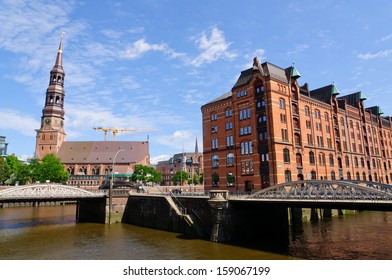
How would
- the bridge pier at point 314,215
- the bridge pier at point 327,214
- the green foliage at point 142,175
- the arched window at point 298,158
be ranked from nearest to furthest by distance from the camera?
the bridge pier at point 314,215 < the arched window at point 298,158 < the bridge pier at point 327,214 < the green foliage at point 142,175

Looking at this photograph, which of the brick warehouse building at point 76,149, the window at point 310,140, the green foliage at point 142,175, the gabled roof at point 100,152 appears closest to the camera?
the window at point 310,140

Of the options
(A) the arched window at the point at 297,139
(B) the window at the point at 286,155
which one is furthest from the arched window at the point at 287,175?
(A) the arched window at the point at 297,139

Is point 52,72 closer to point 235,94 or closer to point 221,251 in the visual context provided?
point 235,94

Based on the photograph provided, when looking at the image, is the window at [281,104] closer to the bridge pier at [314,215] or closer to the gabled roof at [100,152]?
the bridge pier at [314,215]

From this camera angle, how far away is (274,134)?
40.9 metres

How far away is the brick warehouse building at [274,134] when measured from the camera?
4184 cm

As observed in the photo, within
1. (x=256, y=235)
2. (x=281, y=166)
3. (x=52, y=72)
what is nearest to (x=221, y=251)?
(x=256, y=235)

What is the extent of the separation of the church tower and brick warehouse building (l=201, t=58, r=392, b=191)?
71987 millimetres

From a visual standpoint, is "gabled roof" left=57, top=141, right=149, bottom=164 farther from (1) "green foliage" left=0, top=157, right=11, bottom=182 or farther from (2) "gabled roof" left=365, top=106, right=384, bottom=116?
(2) "gabled roof" left=365, top=106, right=384, bottom=116

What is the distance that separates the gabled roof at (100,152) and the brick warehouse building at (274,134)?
6831cm

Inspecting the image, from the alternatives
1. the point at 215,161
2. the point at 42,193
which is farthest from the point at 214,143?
the point at 42,193

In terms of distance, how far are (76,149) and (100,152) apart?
10075mm

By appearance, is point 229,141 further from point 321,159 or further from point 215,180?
point 321,159

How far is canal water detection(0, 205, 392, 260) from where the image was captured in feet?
72.3
